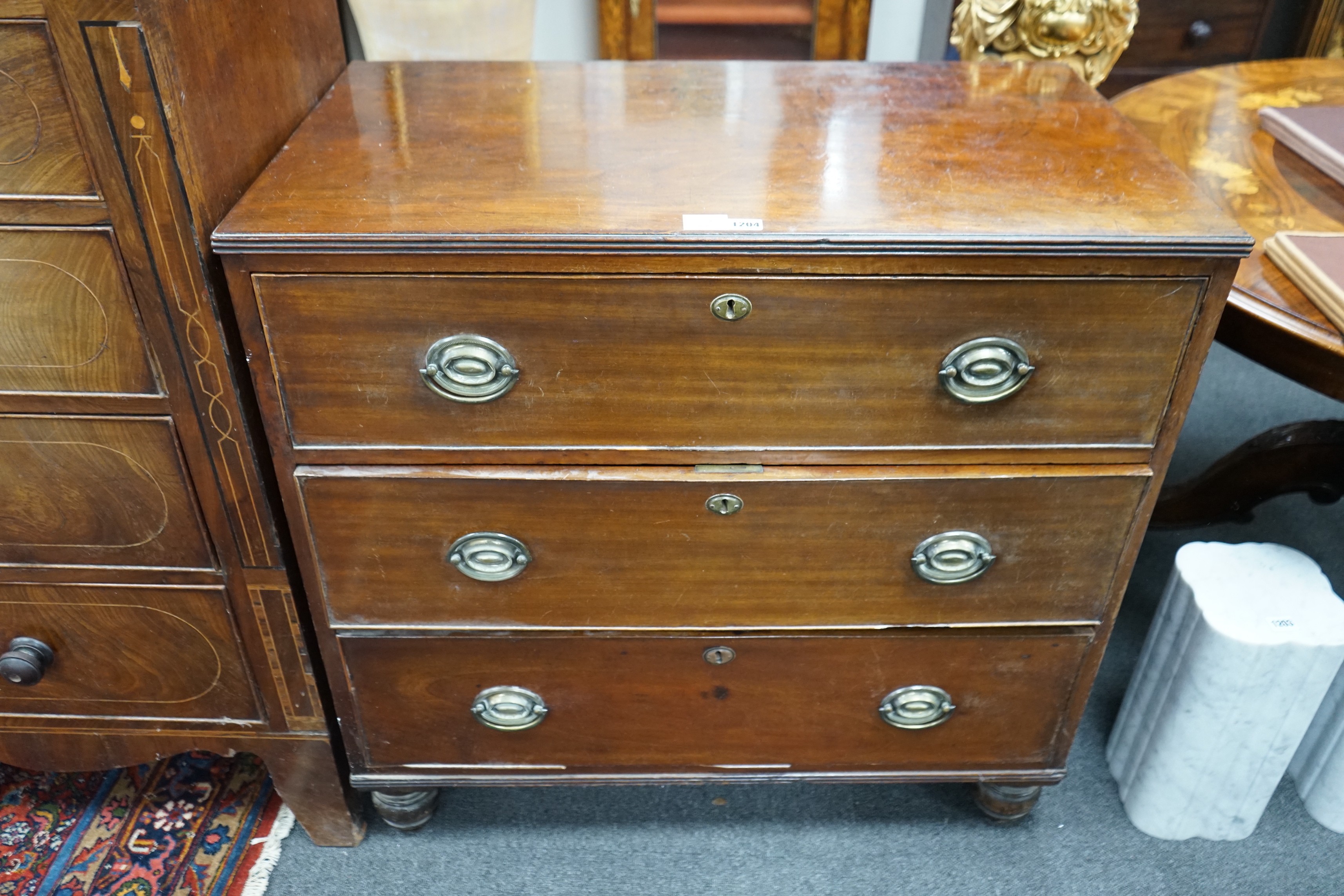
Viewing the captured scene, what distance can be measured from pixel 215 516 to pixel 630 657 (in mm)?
429

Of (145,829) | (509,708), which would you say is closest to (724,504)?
(509,708)

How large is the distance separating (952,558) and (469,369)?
0.49 m

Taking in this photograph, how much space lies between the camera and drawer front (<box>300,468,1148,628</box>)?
0.92 m

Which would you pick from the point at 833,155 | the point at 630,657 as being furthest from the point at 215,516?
the point at 833,155

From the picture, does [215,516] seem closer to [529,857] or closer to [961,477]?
[529,857]

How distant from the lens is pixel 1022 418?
2.91 feet

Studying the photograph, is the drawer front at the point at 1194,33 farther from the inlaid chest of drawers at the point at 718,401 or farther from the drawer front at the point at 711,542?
the drawer front at the point at 711,542

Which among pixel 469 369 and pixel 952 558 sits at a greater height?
pixel 469 369

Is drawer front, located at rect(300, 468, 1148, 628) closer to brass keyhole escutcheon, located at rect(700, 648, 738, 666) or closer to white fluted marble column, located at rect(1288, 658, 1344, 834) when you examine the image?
brass keyhole escutcheon, located at rect(700, 648, 738, 666)

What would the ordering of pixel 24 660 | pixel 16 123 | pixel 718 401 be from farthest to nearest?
pixel 24 660 → pixel 718 401 → pixel 16 123

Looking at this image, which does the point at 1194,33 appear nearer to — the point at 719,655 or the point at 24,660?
the point at 719,655

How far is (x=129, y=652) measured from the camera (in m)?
1.06

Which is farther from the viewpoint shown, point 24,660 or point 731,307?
point 24,660

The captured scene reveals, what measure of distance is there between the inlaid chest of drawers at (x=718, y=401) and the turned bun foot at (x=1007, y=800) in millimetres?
53
